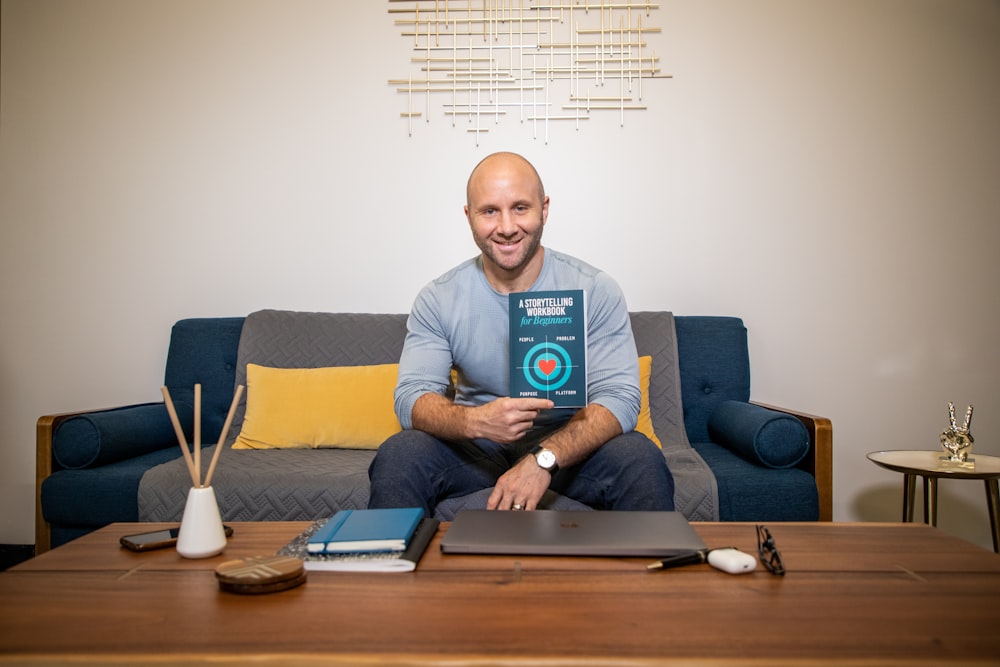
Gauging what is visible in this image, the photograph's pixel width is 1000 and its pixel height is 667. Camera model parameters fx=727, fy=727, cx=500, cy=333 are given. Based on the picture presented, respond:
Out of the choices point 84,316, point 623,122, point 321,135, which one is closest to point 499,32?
point 623,122

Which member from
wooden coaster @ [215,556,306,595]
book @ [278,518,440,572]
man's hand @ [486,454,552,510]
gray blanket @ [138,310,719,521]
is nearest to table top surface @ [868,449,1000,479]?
gray blanket @ [138,310,719,521]

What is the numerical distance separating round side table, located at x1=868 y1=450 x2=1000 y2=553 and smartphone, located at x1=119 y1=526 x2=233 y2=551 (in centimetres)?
178

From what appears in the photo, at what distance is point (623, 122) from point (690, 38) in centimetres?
39

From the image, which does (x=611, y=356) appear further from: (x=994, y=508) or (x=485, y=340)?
(x=994, y=508)

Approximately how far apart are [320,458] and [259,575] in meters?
1.17

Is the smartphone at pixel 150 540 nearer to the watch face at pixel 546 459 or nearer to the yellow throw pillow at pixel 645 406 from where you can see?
the watch face at pixel 546 459

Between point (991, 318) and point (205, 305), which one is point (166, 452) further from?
point (991, 318)

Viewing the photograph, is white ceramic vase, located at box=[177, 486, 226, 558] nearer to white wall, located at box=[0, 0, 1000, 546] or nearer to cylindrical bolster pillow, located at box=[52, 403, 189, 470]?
cylindrical bolster pillow, located at box=[52, 403, 189, 470]

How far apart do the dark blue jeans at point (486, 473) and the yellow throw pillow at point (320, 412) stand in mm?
589

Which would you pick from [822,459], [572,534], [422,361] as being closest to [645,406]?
[822,459]

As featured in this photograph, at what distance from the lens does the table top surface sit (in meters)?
1.92

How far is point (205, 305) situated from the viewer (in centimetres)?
272

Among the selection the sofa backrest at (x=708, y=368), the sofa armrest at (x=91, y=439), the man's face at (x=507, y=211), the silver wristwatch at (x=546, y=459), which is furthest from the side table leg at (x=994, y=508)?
the sofa armrest at (x=91, y=439)

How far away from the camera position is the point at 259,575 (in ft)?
2.99
